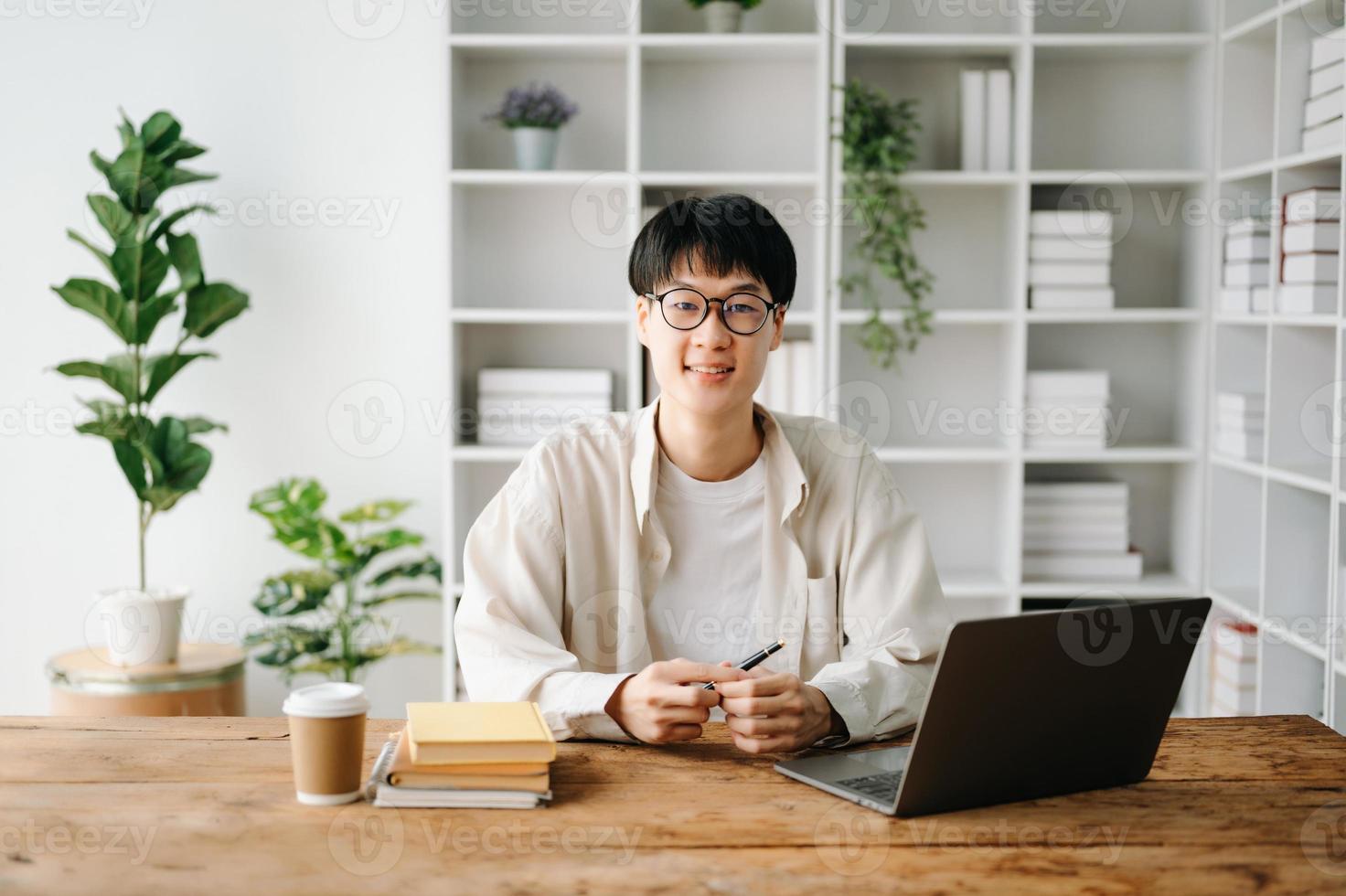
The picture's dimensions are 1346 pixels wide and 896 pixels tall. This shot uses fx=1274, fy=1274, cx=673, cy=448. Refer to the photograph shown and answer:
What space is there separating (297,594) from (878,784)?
7.73ft

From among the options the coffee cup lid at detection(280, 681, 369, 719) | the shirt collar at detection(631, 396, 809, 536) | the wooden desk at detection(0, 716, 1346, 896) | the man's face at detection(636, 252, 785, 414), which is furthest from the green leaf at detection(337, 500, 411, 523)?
the coffee cup lid at detection(280, 681, 369, 719)

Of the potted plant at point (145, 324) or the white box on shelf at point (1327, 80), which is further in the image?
the potted plant at point (145, 324)

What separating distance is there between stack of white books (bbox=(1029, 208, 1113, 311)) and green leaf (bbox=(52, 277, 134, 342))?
2374 millimetres

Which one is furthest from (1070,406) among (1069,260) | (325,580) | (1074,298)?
(325,580)

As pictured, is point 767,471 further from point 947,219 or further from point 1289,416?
point 947,219

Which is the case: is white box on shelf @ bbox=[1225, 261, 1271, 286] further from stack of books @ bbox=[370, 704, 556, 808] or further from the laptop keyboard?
stack of books @ bbox=[370, 704, 556, 808]

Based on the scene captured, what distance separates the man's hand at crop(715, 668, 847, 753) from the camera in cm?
147

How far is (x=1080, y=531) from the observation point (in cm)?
351

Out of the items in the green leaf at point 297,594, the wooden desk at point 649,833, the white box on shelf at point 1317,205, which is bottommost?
the green leaf at point 297,594

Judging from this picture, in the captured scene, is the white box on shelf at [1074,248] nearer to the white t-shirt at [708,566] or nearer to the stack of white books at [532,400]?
the stack of white books at [532,400]

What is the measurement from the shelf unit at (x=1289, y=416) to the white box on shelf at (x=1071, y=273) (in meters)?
0.34

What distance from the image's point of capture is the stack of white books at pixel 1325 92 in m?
2.79

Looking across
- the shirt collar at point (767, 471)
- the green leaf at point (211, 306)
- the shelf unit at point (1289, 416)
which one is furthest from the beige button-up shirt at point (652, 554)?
the green leaf at point (211, 306)

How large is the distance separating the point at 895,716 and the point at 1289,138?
7.05 feet
